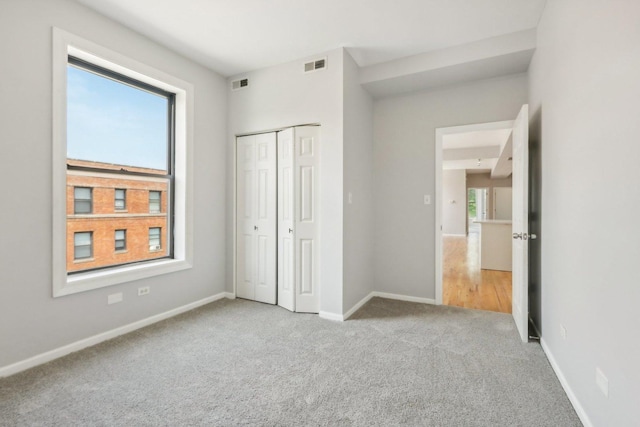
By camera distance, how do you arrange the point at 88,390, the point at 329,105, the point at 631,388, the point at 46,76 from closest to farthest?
the point at 631,388 < the point at 88,390 < the point at 46,76 < the point at 329,105

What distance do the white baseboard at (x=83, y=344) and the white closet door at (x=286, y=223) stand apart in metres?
1.10

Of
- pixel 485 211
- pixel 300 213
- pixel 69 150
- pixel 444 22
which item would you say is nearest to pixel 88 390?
pixel 69 150

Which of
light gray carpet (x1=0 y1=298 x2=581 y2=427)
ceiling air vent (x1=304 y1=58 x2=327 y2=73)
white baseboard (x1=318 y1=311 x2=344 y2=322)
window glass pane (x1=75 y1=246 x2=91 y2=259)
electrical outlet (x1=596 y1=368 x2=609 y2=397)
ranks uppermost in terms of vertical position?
ceiling air vent (x1=304 y1=58 x2=327 y2=73)

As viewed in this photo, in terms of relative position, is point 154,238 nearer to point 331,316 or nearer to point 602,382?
point 331,316

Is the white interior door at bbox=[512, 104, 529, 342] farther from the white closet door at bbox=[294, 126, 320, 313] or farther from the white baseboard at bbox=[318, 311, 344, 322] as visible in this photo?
the white closet door at bbox=[294, 126, 320, 313]

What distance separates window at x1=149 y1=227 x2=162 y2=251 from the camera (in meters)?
3.38

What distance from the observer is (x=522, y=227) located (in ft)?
8.93

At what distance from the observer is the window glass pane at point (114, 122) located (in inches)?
106

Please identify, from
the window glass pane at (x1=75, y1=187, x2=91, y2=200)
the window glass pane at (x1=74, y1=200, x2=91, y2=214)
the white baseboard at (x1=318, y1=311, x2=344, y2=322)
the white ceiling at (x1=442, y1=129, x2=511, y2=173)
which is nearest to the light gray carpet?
the white baseboard at (x1=318, y1=311, x2=344, y2=322)

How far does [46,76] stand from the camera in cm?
234

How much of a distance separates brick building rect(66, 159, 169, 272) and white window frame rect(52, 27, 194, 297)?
0.41 feet

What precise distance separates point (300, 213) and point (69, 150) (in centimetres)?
220

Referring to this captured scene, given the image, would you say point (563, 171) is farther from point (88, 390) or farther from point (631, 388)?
point (88, 390)

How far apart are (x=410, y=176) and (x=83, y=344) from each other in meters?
3.81
